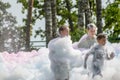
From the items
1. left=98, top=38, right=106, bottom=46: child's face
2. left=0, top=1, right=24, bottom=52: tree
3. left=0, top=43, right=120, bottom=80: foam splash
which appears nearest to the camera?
left=98, top=38, right=106, bottom=46: child's face

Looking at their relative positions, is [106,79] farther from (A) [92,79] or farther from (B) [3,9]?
(B) [3,9]

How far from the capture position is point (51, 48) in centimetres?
1140

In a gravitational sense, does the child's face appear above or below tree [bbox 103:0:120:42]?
above

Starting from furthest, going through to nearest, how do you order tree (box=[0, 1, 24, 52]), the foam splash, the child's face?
tree (box=[0, 1, 24, 52]) < the foam splash < the child's face

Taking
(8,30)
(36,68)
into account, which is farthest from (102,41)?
(8,30)

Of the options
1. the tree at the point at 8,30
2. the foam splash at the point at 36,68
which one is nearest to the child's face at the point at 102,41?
the foam splash at the point at 36,68

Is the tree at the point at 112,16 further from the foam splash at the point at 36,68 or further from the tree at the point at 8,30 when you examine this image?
the foam splash at the point at 36,68

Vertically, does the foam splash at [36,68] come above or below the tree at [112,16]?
above

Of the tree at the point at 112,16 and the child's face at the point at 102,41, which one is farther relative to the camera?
the tree at the point at 112,16

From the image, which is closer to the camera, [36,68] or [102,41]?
[102,41]

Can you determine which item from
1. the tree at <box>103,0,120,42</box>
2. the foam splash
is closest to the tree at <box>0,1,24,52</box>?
the tree at <box>103,0,120,42</box>

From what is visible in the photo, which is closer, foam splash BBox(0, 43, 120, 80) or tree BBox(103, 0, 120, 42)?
foam splash BBox(0, 43, 120, 80)

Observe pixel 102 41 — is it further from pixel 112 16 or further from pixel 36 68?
pixel 112 16

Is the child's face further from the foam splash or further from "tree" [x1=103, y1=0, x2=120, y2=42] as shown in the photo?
"tree" [x1=103, y1=0, x2=120, y2=42]
